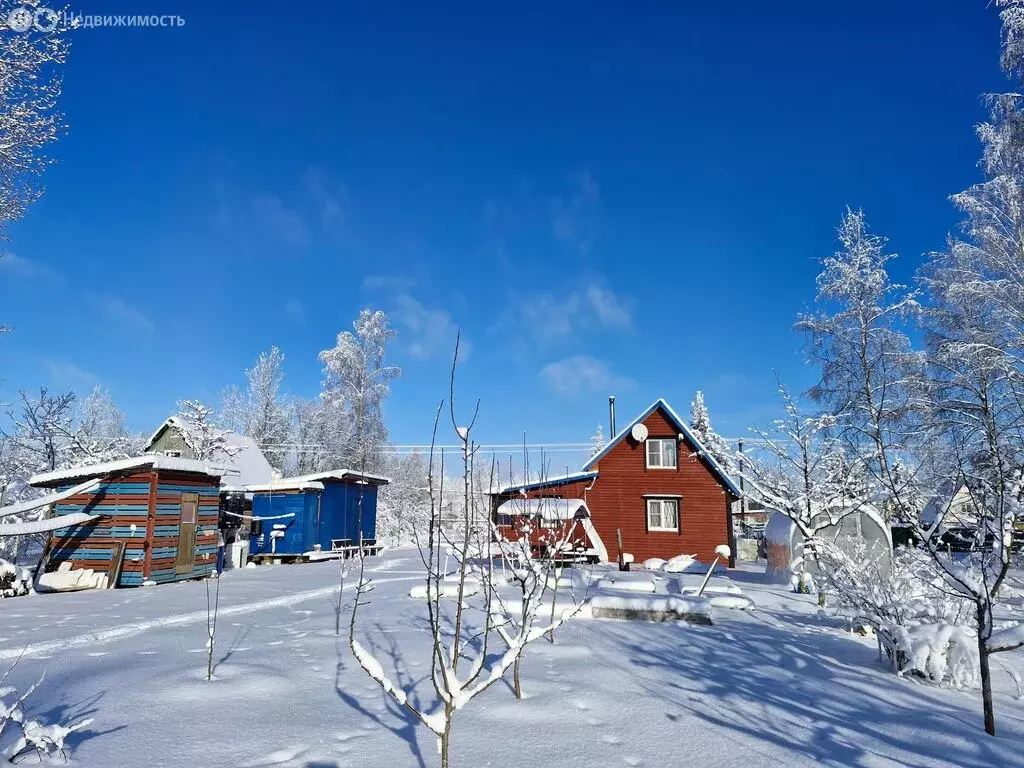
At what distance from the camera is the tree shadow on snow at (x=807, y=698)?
4.30 meters

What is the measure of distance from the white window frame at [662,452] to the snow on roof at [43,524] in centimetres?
1752

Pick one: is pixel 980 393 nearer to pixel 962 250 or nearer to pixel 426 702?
pixel 962 250

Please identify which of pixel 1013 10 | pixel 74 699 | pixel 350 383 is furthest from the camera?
pixel 350 383

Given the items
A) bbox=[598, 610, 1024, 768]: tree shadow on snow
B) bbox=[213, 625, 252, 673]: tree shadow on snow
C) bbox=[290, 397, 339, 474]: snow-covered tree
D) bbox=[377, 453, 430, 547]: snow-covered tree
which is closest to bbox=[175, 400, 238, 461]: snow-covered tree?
bbox=[290, 397, 339, 474]: snow-covered tree

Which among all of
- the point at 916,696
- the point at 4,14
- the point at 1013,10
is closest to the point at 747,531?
the point at 1013,10

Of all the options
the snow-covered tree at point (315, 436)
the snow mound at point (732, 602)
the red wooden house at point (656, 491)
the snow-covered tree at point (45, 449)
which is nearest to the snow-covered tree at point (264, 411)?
the snow-covered tree at point (315, 436)

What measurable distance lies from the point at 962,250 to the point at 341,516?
2293 cm

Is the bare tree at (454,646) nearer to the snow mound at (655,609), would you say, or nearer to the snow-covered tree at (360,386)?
the snow mound at (655,609)

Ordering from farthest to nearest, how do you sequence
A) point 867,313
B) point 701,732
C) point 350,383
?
point 350,383 → point 867,313 → point 701,732

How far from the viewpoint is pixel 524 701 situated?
5027 millimetres

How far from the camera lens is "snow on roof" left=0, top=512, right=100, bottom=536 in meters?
11.3

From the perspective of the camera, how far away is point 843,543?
47.8 ft

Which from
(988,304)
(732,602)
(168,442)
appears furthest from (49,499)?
(988,304)

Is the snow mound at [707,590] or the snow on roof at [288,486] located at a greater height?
the snow on roof at [288,486]
